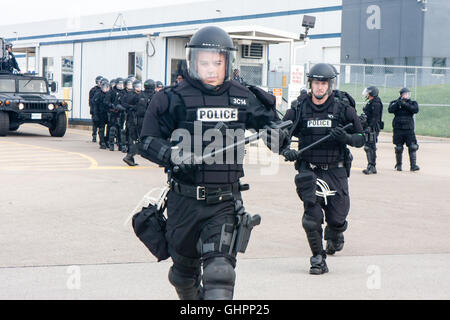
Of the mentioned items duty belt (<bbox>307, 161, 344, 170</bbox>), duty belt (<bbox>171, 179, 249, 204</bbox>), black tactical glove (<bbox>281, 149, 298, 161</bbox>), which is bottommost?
duty belt (<bbox>307, 161, 344, 170</bbox>)

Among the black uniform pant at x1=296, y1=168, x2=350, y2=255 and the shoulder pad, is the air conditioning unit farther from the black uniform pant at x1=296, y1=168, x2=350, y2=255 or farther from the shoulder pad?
the shoulder pad

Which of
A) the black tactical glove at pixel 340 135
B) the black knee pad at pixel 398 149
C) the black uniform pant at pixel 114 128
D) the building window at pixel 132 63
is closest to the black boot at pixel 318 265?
the black tactical glove at pixel 340 135

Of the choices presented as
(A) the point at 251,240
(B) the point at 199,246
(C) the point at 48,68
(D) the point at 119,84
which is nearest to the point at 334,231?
(A) the point at 251,240

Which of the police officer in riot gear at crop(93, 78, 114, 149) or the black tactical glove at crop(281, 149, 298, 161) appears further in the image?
the police officer in riot gear at crop(93, 78, 114, 149)

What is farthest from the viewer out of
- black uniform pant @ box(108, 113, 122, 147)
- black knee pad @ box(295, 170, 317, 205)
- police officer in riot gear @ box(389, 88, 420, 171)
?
black uniform pant @ box(108, 113, 122, 147)

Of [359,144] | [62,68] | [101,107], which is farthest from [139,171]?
[62,68]

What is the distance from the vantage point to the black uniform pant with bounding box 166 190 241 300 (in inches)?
163

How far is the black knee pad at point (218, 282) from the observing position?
412 centimetres

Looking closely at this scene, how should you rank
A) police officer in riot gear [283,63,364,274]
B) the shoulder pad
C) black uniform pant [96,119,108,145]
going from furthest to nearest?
1. black uniform pant [96,119,108,145]
2. police officer in riot gear [283,63,364,274]
3. the shoulder pad

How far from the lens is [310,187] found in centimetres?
670

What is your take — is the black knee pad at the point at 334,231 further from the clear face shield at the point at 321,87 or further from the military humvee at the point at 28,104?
the military humvee at the point at 28,104

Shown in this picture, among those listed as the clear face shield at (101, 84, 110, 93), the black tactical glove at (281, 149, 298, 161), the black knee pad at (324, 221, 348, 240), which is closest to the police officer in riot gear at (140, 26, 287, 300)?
the black tactical glove at (281, 149, 298, 161)

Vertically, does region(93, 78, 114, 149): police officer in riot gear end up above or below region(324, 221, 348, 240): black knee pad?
above

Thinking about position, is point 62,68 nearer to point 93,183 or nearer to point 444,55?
point 93,183
